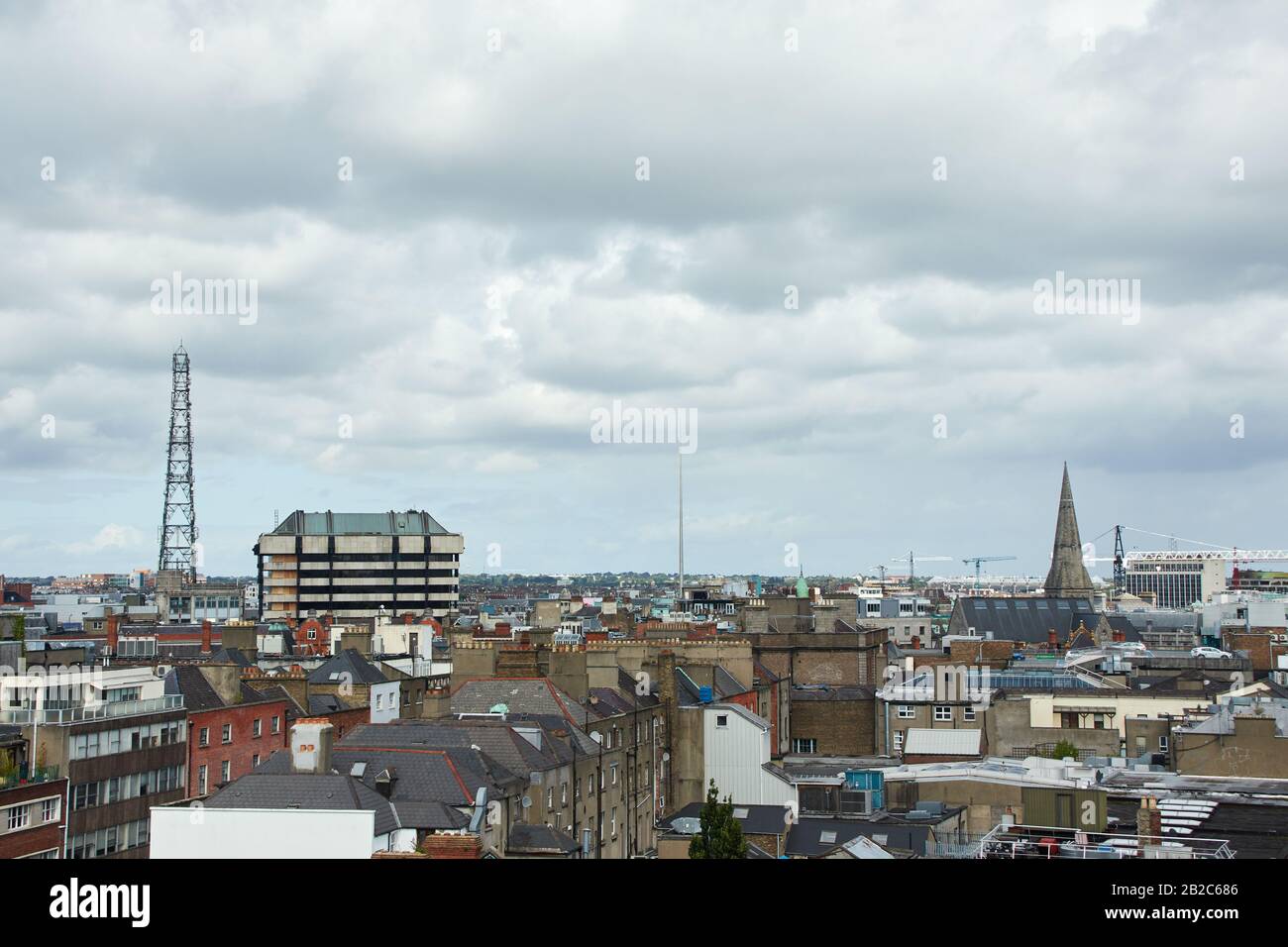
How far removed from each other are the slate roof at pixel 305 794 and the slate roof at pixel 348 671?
33.3 metres

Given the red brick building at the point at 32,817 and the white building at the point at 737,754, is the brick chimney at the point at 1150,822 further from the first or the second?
the red brick building at the point at 32,817

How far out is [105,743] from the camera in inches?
1977

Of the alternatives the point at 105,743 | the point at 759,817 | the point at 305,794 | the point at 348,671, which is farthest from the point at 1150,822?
the point at 348,671

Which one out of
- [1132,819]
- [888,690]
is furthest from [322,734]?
[888,690]

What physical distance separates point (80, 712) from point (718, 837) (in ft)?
77.2

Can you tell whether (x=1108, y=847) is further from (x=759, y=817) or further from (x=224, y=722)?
(x=224, y=722)

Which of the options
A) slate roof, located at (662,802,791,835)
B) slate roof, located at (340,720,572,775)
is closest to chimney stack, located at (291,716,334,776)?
slate roof, located at (340,720,572,775)

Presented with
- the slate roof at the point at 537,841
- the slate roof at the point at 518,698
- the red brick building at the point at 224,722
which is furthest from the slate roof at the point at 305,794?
the red brick building at the point at 224,722

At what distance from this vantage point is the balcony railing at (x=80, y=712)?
158 ft

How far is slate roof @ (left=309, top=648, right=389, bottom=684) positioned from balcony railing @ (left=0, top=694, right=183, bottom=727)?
17971 mm
